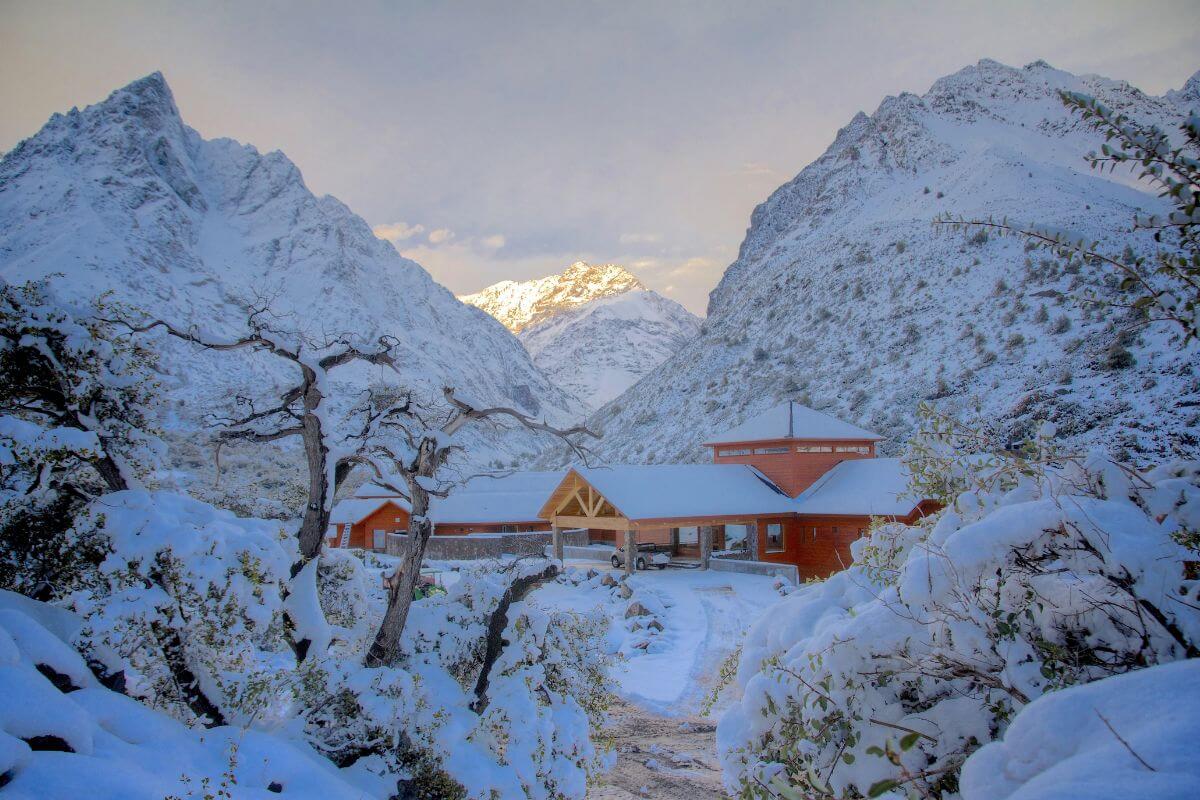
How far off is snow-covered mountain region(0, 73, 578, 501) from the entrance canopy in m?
34.6

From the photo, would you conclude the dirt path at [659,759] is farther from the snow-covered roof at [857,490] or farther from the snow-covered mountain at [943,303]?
the snow-covered mountain at [943,303]

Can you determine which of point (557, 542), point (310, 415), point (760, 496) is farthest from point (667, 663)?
point (557, 542)

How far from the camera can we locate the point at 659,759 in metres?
12.2

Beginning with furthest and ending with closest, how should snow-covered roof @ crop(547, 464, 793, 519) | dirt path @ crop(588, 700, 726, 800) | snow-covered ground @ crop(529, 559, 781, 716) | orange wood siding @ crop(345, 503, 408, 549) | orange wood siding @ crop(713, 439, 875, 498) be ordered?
orange wood siding @ crop(345, 503, 408, 549) → orange wood siding @ crop(713, 439, 875, 498) → snow-covered roof @ crop(547, 464, 793, 519) → snow-covered ground @ crop(529, 559, 781, 716) → dirt path @ crop(588, 700, 726, 800)

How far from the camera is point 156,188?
96562mm

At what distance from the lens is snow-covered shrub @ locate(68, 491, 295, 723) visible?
6148mm

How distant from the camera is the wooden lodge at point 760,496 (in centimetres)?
2920

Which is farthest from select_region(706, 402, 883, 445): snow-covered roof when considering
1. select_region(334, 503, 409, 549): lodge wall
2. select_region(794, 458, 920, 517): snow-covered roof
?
select_region(334, 503, 409, 549): lodge wall

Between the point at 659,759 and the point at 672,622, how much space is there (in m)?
9.34

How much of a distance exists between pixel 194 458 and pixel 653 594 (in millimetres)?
49118

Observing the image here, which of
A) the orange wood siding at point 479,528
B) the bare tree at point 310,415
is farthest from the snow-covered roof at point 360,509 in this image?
the bare tree at point 310,415

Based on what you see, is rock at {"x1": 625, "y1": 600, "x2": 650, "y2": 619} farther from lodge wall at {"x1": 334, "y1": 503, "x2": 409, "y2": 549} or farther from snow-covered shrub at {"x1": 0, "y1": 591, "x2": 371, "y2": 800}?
lodge wall at {"x1": 334, "y1": 503, "x2": 409, "y2": 549}

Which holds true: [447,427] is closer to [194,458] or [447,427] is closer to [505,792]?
[505,792]

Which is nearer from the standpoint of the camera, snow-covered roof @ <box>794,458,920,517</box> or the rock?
the rock
